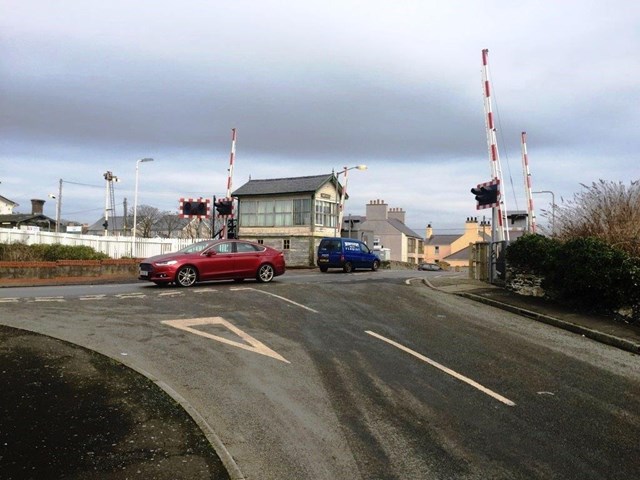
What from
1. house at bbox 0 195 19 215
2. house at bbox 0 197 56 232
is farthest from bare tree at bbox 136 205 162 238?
house at bbox 0 195 19 215

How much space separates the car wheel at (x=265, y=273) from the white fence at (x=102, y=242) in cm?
1283

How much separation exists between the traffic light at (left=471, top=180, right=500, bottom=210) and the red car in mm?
6966

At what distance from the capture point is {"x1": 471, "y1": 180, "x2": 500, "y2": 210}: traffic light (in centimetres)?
1576

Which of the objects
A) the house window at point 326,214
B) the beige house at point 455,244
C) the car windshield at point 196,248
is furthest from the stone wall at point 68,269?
the beige house at point 455,244

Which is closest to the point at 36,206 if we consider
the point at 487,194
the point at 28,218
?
the point at 28,218

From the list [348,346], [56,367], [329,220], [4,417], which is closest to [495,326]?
[348,346]

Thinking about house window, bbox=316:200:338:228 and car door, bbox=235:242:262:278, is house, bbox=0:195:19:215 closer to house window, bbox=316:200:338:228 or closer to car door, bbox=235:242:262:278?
house window, bbox=316:200:338:228

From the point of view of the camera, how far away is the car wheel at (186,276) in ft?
51.5

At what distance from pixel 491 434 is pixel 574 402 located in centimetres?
162

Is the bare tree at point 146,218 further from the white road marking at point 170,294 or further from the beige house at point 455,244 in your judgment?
the white road marking at point 170,294

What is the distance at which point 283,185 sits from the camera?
38.2 metres

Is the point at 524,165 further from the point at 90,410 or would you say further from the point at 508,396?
the point at 90,410

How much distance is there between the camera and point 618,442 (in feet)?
15.7

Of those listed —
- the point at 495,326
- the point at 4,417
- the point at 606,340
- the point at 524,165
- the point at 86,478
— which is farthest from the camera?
the point at 524,165
